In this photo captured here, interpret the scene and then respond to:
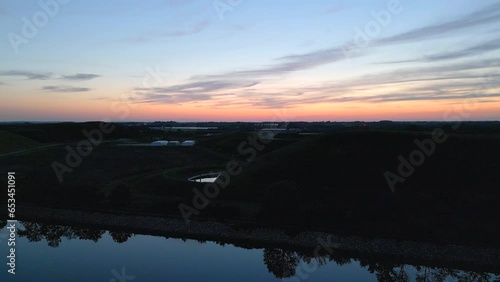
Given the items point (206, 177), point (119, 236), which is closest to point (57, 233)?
point (119, 236)

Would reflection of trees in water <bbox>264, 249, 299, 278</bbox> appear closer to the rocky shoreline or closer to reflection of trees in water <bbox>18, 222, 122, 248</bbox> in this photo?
the rocky shoreline

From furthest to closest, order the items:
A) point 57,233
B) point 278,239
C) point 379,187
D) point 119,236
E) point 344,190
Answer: point 379,187, point 344,190, point 57,233, point 119,236, point 278,239

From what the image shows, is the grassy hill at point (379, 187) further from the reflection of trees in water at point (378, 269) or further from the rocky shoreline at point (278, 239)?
the reflection of trees in water at point (378, 269)

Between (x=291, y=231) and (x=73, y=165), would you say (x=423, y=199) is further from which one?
(x=73, y=165)

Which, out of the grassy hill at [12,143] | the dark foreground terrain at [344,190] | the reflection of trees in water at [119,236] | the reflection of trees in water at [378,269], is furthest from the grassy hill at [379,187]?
the grassy hill at [12,143]

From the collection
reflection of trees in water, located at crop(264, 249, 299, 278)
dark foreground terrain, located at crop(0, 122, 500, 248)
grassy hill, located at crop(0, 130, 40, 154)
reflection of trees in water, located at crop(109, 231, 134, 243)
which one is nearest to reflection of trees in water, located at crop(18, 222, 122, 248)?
reflection of trees in water, located at crop(109, 231, 134, 243)

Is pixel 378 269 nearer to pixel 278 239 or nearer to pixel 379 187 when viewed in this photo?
pixel 278 239
